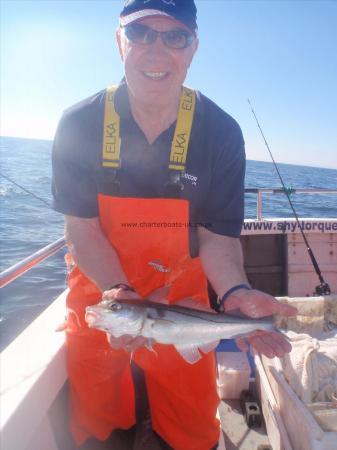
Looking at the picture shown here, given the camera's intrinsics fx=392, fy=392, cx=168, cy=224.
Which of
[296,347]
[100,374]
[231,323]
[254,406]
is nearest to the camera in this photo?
[231,323]

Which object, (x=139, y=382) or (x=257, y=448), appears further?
(x=139, y=382)

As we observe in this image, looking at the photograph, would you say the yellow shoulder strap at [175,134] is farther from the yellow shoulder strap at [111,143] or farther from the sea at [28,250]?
the sea at [28,250]

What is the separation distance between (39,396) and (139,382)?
1.47 meters

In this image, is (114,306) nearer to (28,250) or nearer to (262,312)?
(262,312)

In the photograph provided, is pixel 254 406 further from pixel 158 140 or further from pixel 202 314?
pixel 158 140

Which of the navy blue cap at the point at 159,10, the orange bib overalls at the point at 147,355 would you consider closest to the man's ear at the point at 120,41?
the navy blue cap at the point at 159,10

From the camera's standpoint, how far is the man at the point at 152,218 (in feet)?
9.60

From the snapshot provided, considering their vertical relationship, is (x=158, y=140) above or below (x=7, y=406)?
above

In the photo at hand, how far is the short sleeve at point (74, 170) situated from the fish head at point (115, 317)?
92 centimetres

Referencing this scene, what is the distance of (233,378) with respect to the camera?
13.2ft

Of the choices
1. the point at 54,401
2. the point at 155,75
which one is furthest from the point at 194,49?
the point at 54,401

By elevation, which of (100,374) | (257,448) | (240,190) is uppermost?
(240,190)

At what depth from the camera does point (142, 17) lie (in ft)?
9.01

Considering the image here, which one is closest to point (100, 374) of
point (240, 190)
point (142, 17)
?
point (240, 190)
